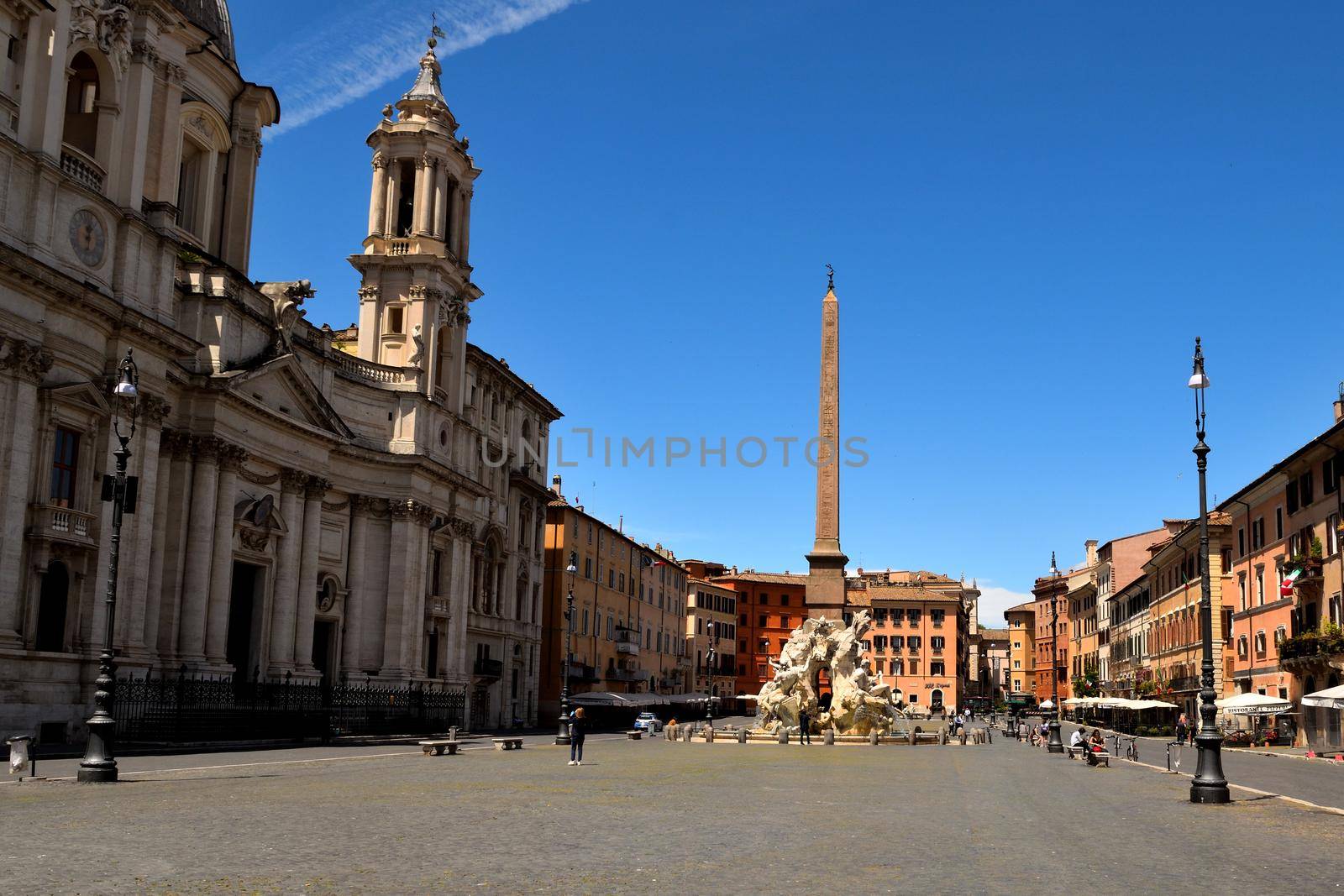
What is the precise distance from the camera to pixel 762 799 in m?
18.5

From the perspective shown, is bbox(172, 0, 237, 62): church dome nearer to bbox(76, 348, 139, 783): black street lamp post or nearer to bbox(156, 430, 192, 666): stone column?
bbox(156, 430, 192, 666): stone column

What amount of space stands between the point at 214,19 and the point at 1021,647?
125308mm

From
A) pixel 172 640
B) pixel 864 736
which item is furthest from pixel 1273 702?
pixel 172 640

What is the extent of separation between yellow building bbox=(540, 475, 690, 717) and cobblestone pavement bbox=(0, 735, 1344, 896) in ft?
114

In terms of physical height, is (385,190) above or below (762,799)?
above

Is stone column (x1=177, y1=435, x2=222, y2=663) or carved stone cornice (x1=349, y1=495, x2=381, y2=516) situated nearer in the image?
stone column (x1=177, y1=435, x2=222, y2=663)

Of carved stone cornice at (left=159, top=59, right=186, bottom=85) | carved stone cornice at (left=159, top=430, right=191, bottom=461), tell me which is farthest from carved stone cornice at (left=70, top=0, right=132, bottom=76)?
carved stone cornice at (left=159, top=430, right=191, bottom=461)

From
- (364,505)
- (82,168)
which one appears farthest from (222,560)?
(82,168)

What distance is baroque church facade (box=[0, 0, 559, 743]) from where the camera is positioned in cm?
2848

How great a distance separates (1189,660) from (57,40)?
53634 millimetres

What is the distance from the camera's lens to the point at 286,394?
41656mm

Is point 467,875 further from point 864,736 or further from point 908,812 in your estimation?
point 864,736

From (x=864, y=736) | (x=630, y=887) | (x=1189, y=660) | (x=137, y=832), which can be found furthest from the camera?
(x=1189, y=660)

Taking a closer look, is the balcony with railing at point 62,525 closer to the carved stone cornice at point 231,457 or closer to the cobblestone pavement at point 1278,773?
the carved stone cornice at point 231,457
